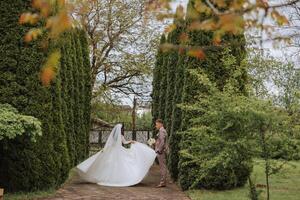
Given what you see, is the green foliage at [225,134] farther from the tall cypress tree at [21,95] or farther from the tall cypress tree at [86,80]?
the tall cypress tree at [86,80]

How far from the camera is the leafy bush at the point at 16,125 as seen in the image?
10.6 m

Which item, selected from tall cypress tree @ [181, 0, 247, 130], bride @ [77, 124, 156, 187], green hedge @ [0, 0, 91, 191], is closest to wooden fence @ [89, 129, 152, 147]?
bride @ [77, 124, 156, 187]

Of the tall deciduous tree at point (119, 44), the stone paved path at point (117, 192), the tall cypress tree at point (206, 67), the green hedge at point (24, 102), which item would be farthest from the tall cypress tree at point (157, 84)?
the green hedge at point (24, 102)

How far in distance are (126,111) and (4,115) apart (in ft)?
83.8

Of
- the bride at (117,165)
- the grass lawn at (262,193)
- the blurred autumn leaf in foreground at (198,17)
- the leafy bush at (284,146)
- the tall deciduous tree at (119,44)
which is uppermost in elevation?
the tall deciduous tree at (119,44)

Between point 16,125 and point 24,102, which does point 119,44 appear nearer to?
point 24,102

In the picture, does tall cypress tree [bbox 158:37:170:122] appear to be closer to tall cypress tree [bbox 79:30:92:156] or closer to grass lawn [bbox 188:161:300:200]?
tall cypress tree [bbox 79:30:92:156]

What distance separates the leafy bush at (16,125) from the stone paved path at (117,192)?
1.71 metres

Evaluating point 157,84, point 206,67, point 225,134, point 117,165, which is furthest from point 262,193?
point 157,84

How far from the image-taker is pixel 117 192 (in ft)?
45.0

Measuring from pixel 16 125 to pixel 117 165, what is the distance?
5632 millimetres

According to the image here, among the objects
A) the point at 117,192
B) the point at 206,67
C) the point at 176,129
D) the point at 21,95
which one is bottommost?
the point at 117,192

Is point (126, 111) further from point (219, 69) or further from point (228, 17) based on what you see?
point (228, 17)

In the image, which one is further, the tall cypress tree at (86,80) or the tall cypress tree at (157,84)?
the tall cypress tree at (157,84)
